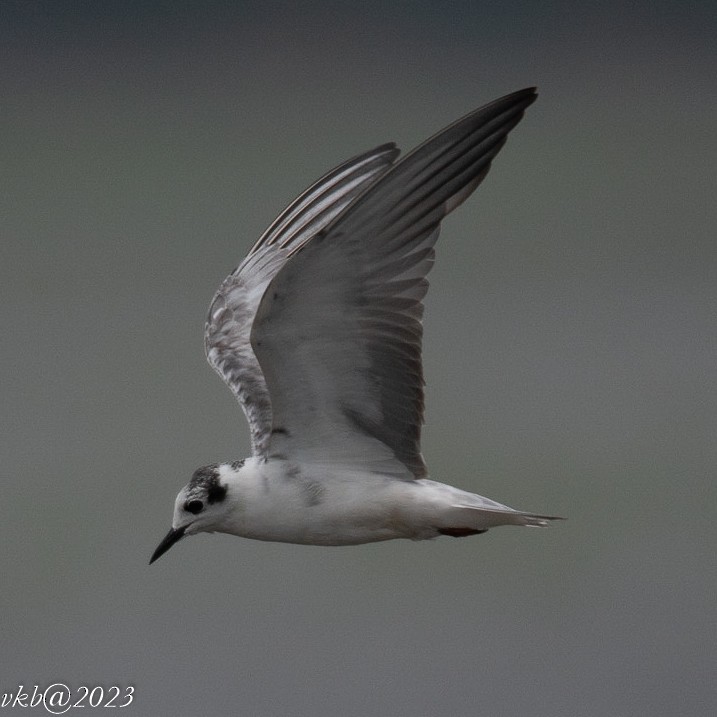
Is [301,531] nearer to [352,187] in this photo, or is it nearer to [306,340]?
[306,340]

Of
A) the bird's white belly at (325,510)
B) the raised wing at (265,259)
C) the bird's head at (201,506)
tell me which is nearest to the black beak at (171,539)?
the bird's head at (201,506)

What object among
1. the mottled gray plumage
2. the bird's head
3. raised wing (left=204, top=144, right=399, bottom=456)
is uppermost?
raised wing (left=204, top=144, right=399, bottom=456)

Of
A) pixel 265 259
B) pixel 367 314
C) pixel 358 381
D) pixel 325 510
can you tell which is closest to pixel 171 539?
pixel 325 510

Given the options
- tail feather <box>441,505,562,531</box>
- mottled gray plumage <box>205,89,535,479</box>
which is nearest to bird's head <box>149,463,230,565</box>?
mottled gray plumage <box>205,89,535,479</box>

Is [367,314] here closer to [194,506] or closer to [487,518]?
[487,518]

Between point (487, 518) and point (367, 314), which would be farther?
point (487, 518)

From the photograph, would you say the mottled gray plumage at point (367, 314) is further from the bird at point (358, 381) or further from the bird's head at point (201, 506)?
the bird's head at point (201, 506)

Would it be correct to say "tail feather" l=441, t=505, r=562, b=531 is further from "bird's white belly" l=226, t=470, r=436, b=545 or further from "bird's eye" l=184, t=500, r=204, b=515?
"bird's eye" l=184, t=500, r=204, b=515

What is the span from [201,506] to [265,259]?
5.31 ft

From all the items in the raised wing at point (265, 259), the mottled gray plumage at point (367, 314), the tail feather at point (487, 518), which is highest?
the raised wing at point (265, 259)

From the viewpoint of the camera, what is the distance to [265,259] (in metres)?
6.56

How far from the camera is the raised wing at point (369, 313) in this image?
15.4 feet

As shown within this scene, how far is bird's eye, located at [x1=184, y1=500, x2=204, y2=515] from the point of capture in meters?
5.23

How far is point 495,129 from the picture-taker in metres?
4.73
